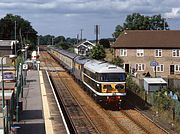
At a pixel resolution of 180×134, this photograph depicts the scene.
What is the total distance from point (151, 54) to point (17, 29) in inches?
3575

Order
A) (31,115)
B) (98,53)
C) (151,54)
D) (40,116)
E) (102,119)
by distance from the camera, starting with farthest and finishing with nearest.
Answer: (98,53) < (151,54) < (102,119) < (31,115) < (40,116)

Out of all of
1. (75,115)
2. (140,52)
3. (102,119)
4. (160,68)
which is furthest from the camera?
(140,52)

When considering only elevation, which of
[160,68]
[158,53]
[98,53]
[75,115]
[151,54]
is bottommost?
[75,115]

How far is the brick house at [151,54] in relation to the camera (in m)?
64.3

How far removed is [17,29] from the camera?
149750 millimetres

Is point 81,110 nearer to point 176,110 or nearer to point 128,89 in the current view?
point 176,110

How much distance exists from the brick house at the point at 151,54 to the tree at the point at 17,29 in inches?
2573

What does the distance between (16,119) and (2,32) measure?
121 meters

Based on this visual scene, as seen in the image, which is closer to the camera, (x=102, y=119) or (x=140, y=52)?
(x=102, y=119)

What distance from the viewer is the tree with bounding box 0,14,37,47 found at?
143363 millimetres

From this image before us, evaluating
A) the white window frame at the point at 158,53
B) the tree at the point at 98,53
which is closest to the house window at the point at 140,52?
the white window frame at the point at 158,53

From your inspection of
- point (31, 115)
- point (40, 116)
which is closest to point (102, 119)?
point (40, 116)

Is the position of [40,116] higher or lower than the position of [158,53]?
lower

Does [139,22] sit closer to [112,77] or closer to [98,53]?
[98,53]
